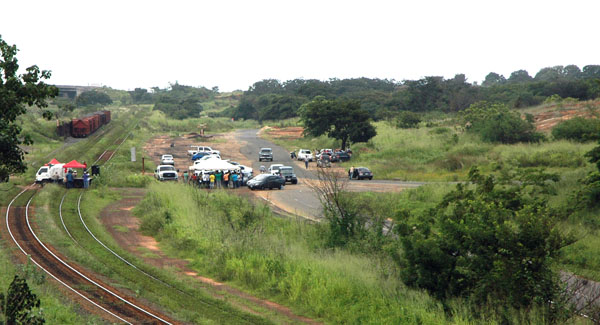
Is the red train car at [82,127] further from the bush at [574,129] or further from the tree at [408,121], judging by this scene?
the bush at [574,129]

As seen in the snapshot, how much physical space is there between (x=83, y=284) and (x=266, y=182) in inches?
986

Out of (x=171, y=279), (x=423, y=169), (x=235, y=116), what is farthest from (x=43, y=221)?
(x=235, y=116)

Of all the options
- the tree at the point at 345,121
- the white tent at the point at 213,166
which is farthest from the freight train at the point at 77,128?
the white tent at the point at 213,166

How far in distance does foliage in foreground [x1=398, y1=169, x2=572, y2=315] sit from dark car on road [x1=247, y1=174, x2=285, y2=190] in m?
27.0

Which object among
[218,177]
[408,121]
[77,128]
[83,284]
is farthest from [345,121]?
[83,284]

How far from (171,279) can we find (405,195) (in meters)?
20.7

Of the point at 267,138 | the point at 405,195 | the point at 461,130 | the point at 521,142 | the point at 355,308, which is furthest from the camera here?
the point at 267,138

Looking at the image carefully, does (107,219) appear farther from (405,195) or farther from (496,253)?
(496,253)

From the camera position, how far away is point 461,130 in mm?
70438

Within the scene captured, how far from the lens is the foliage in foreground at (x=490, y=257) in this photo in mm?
12945

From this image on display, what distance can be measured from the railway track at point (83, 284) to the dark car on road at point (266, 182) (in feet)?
59.6

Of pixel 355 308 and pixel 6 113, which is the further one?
pixel 355 308

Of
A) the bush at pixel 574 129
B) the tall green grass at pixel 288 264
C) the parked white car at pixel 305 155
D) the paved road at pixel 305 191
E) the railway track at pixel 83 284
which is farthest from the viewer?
the parked white car at pixel 305 155

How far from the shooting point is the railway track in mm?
15396
